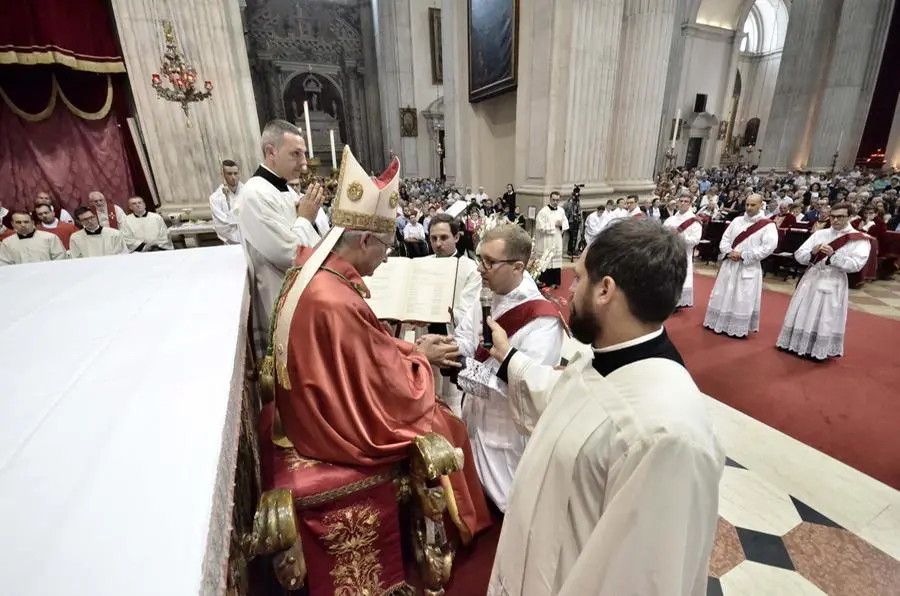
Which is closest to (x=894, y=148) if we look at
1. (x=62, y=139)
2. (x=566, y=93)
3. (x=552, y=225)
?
(x=566, y=93)

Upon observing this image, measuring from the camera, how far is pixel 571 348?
16.1 feet

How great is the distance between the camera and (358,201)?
1736mm

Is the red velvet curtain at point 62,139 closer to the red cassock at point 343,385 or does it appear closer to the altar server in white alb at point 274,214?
the altar server in white alb at point 274,214

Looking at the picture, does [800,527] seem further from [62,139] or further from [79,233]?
[62,139]

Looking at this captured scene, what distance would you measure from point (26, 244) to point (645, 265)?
686 cm

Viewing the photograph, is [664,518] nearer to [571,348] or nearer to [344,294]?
[344,294]

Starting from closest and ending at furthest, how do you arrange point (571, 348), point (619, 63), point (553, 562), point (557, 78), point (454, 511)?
point (553, 562)
point (454, 511)
point (571, 348)
point (557, 78)
point (619, 63)

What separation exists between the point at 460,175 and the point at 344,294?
37.4 feet

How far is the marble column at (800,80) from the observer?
54.5 ft

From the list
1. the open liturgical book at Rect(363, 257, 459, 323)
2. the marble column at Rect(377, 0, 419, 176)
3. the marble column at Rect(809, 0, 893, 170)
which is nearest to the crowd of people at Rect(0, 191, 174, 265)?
the open liturgical book at Rect(363, 257, 459, 323)

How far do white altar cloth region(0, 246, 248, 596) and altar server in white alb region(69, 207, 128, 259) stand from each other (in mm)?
3995

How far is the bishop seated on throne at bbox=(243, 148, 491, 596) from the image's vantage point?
1486 millimetres

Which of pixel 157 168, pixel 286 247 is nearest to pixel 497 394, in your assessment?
pixel 286 247

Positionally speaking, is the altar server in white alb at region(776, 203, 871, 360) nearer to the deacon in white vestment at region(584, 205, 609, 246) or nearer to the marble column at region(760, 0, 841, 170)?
the deacon in white vestment at region(584, 205, 609, 246)
